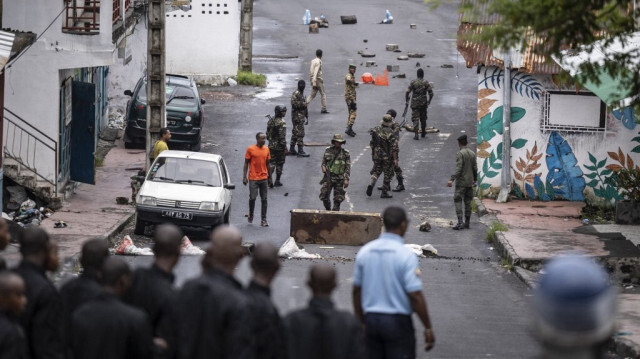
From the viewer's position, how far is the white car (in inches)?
772

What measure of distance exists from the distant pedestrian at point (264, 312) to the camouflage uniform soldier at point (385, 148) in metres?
16.6

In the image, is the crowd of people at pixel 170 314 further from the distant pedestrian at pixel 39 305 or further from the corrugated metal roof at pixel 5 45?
the corrugated metal roof at pixel 5 45

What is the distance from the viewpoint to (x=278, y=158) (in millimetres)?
24500

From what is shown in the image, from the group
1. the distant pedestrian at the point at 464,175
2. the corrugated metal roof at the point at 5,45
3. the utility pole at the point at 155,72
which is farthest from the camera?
the utility pole at the point at 155,72

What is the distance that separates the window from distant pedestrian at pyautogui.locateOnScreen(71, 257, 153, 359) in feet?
57.6

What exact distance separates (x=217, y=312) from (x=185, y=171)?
13822 millimetres

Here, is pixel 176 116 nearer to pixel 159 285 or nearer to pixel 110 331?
pixel 159 285

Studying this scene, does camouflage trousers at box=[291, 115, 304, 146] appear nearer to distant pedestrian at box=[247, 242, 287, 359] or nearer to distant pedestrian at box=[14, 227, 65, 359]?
distant pedestrian at box=[14, 227, 65, 359]

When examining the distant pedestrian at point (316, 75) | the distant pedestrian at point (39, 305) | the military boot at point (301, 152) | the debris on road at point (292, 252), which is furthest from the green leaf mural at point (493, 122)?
the distant pedestrian at point (39, 305)

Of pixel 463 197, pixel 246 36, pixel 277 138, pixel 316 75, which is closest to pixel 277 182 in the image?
pixel 277 138

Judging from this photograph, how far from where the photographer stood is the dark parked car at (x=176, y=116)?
27.6 m

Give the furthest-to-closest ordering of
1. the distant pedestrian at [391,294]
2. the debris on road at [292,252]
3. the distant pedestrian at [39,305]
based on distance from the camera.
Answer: the debris on road at [292,252] → the distant pedestrian at [391,294] → the distant pedestrian at [39,305]

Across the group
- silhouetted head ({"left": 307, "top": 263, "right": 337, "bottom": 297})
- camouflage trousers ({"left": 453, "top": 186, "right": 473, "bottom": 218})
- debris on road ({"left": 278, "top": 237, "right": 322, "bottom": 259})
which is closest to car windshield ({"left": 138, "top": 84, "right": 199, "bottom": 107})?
camouflage trousers ({"left": 453, "top": 186, "right": 473, "bottom": 218})

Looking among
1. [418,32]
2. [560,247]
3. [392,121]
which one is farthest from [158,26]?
[418,32]
